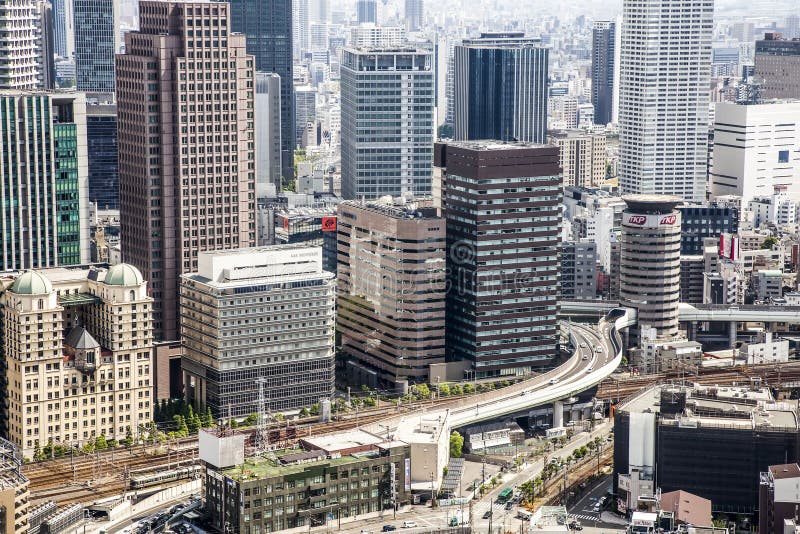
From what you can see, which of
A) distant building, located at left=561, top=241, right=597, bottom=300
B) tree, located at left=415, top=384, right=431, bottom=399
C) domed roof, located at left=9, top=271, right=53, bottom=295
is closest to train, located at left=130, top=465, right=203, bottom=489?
domed roof, located at left=9, top=271, right=53, bottom=295

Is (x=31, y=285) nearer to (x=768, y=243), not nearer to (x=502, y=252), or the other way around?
(x=502, y=252)

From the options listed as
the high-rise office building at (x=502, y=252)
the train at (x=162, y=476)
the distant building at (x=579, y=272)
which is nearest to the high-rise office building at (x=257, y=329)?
the high-rise office building at (x=502, y=252)

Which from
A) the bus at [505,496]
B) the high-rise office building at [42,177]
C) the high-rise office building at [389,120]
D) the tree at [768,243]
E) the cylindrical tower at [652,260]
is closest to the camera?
the bus at [505,496]

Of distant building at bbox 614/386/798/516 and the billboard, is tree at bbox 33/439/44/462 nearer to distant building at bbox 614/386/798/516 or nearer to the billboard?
distant building at bbox 614/386/798/516

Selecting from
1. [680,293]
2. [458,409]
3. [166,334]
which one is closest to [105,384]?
[166,334]

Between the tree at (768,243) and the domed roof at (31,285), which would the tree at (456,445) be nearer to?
the domed roof at (31,285)

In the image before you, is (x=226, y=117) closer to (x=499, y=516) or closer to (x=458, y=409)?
(x=458, y=409)

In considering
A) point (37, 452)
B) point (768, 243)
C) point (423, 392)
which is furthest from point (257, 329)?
point (768, 243)

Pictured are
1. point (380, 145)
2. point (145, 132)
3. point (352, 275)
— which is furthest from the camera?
point (380, 145)
